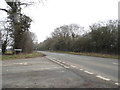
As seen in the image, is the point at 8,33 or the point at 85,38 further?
the point at 85,38

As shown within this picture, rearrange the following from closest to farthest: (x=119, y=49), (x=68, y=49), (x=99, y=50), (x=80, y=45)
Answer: (x=119, y=49) → (x=99, y=50) → (x=80, y=45) → (x=68, y=49)

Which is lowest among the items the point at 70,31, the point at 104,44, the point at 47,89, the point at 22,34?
the point at 47,89

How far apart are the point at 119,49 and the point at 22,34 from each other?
22.8 m

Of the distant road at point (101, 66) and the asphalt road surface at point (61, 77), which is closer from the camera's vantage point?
the asphalt road surface at point (61, 77)

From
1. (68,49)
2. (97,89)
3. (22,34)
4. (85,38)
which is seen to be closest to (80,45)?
(85,38)

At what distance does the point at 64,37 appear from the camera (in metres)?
74.6

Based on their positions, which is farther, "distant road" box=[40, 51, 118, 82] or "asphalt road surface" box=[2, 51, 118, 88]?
"distant road" box=[40, 51, 118, 82]

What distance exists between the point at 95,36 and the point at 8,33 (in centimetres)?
2415

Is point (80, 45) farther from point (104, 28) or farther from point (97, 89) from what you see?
point (97, 89)

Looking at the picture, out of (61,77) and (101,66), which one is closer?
(61,77)

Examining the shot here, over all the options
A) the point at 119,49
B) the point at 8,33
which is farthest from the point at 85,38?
the point at 8,33

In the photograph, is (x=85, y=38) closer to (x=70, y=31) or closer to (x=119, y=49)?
(x=119, y=49)

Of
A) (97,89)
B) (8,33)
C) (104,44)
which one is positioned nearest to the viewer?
(97,89)

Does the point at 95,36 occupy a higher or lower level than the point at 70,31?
lower
